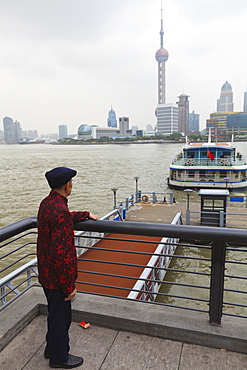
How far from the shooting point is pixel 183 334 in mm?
2928

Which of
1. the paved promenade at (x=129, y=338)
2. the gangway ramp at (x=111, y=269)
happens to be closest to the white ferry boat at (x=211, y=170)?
the gangway ramp at (x=111, y=269)

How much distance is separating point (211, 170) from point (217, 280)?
30.1 metres

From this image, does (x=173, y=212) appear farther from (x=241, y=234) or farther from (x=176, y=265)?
(x=241, y=234)

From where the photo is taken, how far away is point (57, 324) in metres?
2.56

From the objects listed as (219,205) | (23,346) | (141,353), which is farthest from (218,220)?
(23,346)

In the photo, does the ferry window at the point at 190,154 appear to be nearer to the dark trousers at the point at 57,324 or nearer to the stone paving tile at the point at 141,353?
the stone paving tile at the point at 141,353

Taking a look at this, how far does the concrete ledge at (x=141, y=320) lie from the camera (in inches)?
112

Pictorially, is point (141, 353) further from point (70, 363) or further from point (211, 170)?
point (211, 170)

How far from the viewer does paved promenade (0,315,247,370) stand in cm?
263

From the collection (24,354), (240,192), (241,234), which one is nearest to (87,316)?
(24,354)

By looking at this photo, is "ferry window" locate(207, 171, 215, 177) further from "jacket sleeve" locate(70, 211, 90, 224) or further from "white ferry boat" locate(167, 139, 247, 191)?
"jacket sleeve" locate(70, 211, 90, 224)

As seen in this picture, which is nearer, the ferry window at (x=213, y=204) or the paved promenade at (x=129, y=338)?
the paved promenade at (x=129, y=338)

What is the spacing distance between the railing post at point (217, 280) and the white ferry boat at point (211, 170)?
28.5 m

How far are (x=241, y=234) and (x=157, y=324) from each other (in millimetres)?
1266
